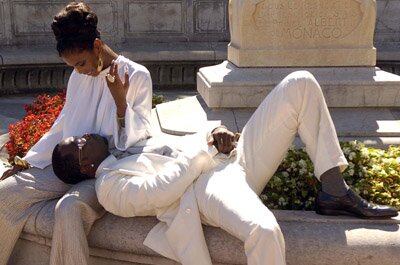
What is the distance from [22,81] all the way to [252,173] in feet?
25.4

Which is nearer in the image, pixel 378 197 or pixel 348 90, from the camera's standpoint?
pixel 378 197

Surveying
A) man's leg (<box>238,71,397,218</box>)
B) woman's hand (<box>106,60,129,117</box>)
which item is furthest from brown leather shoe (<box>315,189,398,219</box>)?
woman's hand (<box>106,60,129,117</box>)

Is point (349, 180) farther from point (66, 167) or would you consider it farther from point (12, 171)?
point (12, 171)

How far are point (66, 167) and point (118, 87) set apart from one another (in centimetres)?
51

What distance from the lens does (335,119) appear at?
5.21 m

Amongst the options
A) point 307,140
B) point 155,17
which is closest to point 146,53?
point 155,17

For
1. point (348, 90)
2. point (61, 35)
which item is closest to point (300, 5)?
point (348, 90)

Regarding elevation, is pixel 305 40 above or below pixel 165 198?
above

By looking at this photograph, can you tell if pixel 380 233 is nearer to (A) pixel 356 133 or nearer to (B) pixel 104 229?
(B) pixel 104 229

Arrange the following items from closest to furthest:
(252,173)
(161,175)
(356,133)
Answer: (161,175)
(252,173)
(356,133)

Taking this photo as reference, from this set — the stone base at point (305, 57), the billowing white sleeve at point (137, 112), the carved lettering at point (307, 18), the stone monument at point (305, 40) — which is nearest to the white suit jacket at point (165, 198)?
the billowing white sleeve at point (137, 112)

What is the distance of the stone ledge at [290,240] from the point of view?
3215mm

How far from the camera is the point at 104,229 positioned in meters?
3.46

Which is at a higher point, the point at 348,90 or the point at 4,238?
the point at 348,90
